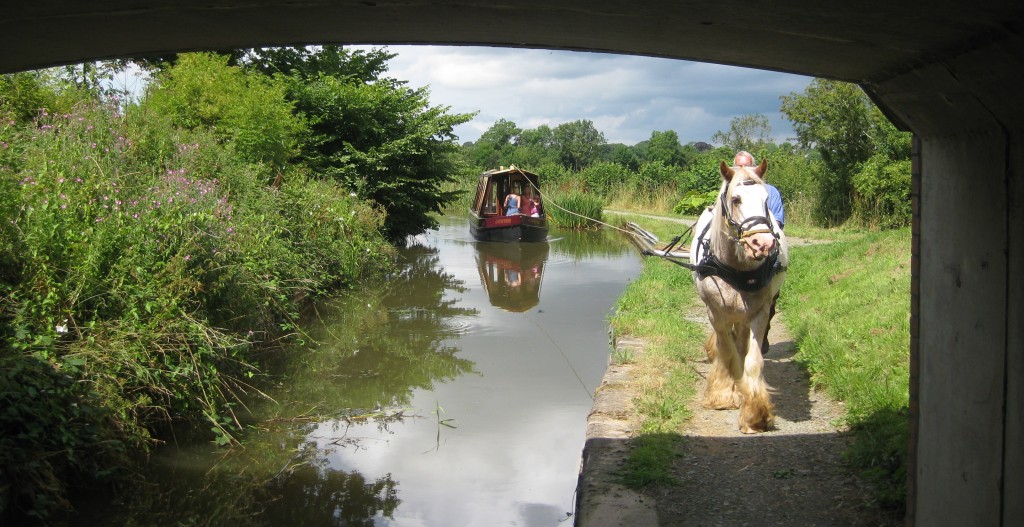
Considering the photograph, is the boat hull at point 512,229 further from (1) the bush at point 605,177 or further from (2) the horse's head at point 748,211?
(2) the horse's head at point 748,211

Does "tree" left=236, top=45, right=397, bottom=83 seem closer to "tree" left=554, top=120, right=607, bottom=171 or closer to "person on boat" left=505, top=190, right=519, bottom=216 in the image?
"person on boat" left=505, top=190, right=519, bottom=216

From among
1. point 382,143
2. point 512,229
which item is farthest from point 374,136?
point 512,229

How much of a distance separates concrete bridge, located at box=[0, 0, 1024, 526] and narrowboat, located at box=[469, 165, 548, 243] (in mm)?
20511

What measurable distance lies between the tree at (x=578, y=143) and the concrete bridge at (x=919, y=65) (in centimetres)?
8177

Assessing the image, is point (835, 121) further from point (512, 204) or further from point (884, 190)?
point (512, 204)

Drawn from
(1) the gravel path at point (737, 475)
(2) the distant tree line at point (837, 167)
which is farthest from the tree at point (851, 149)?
(1) the gravel path at point (737, 475)

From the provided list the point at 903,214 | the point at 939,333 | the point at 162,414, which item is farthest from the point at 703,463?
the point at 903,214

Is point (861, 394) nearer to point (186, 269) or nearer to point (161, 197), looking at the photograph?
point (186, 269)

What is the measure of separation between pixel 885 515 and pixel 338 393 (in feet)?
18.5

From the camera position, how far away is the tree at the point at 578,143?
290 feet

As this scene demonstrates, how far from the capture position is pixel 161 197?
8023mm

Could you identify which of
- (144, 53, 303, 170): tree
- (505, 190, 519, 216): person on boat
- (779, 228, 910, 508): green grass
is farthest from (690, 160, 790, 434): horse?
(505, 190, 519, 216): person on boat

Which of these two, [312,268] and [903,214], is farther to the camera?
[903,214]

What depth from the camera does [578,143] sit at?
92.8 meters
